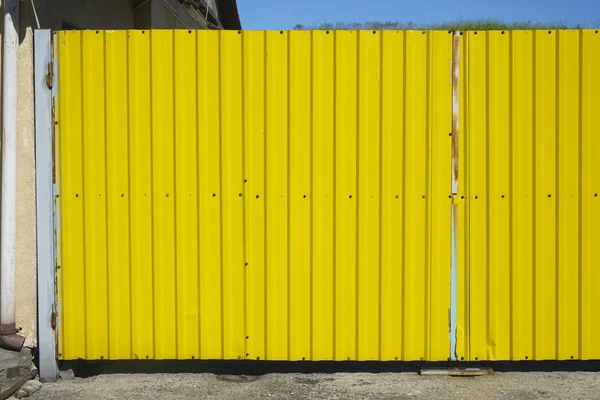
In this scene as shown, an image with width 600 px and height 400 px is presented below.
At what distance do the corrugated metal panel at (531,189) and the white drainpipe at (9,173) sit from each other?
303cm

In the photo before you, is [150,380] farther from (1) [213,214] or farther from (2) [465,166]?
(2) [465,166]

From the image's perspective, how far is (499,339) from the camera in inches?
166

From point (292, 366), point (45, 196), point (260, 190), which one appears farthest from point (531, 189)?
point (45, 196)

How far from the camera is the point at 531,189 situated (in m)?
4.16

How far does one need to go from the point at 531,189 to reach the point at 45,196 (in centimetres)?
326

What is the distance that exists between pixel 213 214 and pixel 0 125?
1.62 metres

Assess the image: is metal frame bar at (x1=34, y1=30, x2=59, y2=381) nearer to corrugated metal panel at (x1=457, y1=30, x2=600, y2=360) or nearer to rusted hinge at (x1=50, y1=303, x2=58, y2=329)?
rusted hinge at (x1=50, y1=303, x2=58, y2=329)

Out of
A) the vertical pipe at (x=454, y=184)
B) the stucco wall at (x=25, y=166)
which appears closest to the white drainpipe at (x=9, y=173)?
the stucco wall at (x=25, y=166)

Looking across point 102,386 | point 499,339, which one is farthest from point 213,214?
point 499,339

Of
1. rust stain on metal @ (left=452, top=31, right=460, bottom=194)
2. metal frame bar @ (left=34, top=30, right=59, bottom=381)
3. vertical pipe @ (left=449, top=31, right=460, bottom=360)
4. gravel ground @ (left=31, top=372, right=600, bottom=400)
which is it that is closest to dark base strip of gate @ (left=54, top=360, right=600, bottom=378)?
gravel ground @ (left=31, top=372, right=600, bottom=400)

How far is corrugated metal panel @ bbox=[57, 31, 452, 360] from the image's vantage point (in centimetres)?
415

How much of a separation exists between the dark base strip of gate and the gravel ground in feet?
0.24

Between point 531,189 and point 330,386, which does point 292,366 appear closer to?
point 330,386

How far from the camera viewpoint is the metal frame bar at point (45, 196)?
13.8 ft
